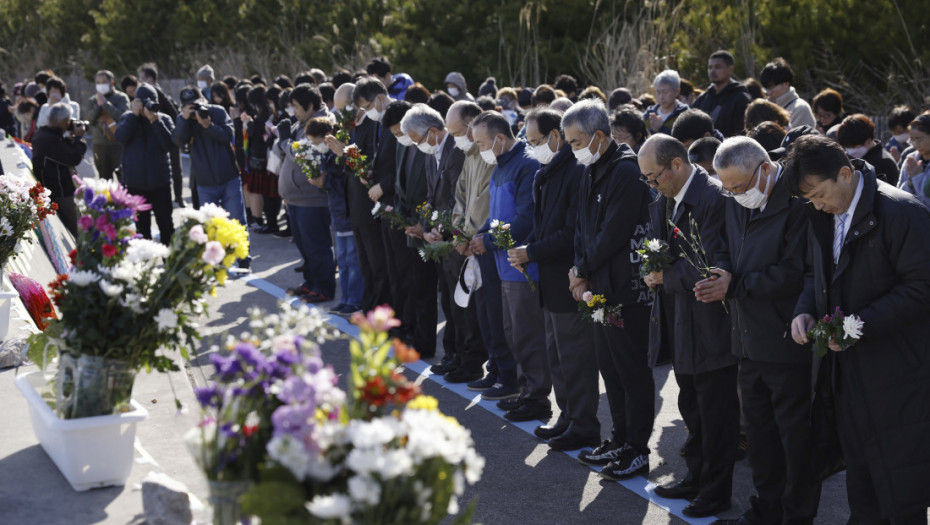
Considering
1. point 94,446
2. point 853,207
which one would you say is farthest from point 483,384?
point 94,446

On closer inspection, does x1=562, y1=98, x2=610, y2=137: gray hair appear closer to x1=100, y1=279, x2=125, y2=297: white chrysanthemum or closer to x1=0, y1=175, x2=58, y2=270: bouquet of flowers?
x1=100, y1=279, x2=125, y2=297: white chrysanthemum

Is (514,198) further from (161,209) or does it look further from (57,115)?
(57,115)

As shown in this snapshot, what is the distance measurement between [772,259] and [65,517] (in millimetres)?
3624

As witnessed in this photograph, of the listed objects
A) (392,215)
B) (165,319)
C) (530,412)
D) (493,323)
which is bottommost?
(530,412)

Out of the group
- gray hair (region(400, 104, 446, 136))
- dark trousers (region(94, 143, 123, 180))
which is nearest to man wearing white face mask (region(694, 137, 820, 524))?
gray hair (region(400, 104, 446, 136))

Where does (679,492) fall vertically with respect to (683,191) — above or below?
below

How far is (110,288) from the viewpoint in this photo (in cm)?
429

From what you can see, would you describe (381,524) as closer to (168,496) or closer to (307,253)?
(168,496)

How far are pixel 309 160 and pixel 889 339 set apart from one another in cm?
713

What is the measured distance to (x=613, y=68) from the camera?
18031 millimetres

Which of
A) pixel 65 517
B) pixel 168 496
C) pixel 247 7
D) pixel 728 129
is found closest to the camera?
pixel 168 496

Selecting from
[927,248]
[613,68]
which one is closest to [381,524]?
[927,248]

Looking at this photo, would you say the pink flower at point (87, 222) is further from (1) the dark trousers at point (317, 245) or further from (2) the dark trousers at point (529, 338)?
(1) the dark trousers at point (317, 245)

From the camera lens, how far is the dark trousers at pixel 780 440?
17.7ft
